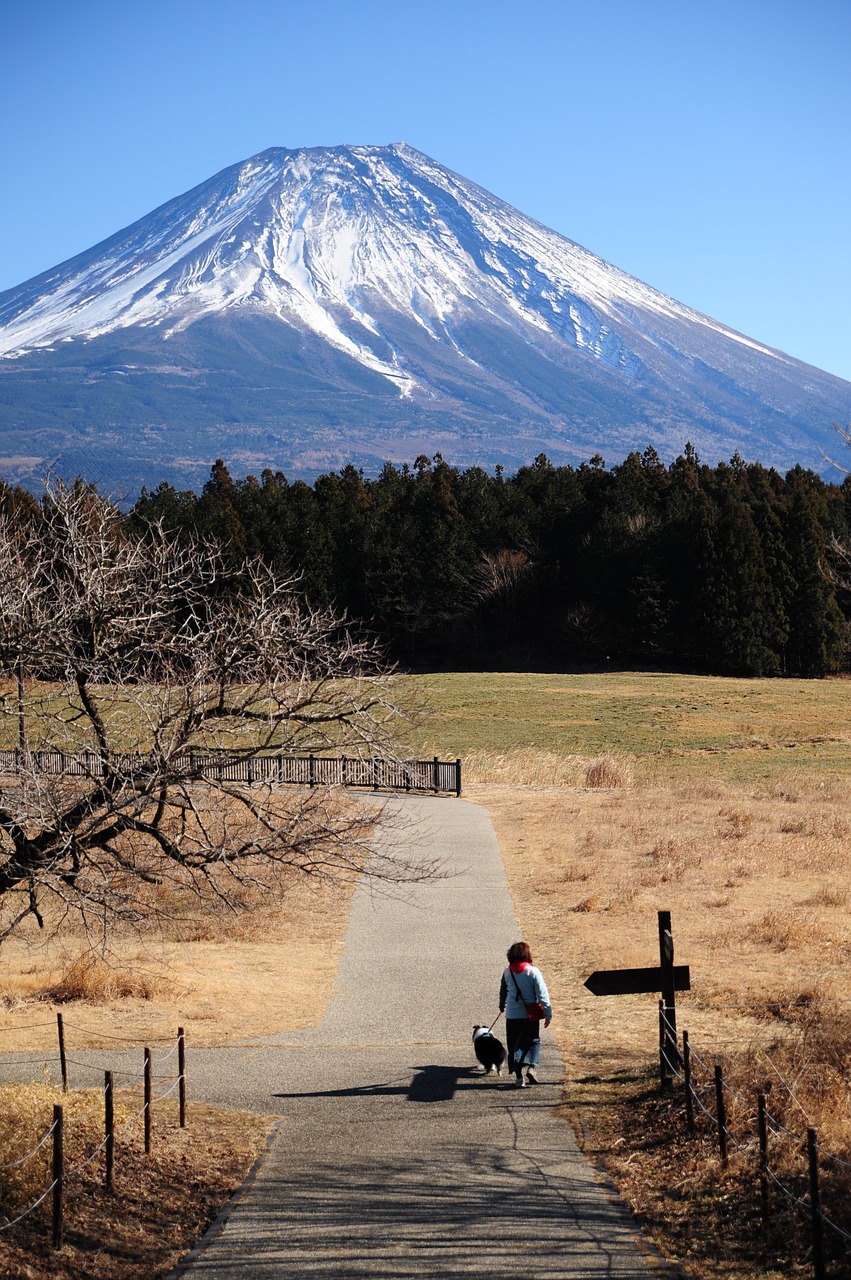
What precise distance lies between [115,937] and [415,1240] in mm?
11976

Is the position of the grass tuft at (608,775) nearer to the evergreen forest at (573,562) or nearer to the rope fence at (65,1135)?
the rope fence at (65,1135)

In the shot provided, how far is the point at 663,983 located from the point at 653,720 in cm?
4021

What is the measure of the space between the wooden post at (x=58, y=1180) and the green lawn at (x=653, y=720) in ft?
98.6

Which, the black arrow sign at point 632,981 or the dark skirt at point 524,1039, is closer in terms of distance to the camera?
the black arrow sign at point 632,981

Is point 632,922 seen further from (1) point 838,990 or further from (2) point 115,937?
(2) point 115,937

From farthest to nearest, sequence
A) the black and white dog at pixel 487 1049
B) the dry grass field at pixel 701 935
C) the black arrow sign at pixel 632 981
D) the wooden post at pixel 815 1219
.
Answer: the black and white dog at pixel 487 1049 → the black arrow sign at pixel 632 981 → the dry grass field at pixel 701 935 → the wooden post at pixel 815 1219

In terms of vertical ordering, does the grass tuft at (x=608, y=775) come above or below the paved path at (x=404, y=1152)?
below

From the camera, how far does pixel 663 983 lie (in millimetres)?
11305

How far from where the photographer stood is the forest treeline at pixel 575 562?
71188 millimetres

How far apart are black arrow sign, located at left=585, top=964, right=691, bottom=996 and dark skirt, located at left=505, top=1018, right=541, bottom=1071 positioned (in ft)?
2.55

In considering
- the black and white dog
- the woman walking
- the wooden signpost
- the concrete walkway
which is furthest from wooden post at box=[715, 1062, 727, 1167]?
the black and white dog

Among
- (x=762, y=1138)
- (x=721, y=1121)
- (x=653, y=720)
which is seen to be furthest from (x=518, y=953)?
(x=653, y=720)

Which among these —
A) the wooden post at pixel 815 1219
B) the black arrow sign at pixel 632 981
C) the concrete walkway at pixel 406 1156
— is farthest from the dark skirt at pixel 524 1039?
the wooden post at pixel 815 1219

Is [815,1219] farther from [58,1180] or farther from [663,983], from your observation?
[58,1180]
